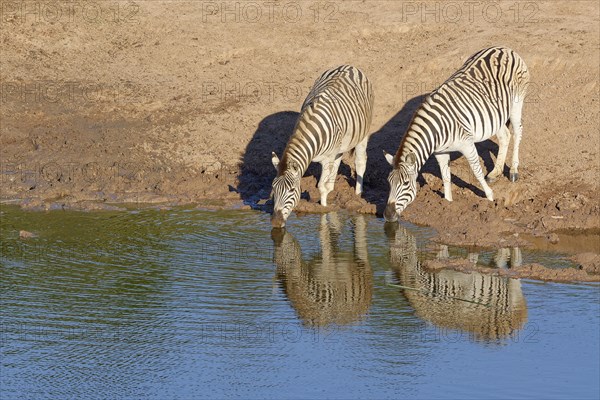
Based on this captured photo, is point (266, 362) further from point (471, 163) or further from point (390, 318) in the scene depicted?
point (471, 163)

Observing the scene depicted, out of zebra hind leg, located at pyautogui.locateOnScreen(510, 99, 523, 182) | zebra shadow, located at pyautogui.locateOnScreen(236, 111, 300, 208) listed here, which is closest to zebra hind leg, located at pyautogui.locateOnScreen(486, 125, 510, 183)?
zebra hind leg, located at pyautogui.locateOnScreen(510, 99, 523, 182)

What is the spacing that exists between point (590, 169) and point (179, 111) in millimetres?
7167

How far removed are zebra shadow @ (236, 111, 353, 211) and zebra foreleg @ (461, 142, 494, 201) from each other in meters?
2.32

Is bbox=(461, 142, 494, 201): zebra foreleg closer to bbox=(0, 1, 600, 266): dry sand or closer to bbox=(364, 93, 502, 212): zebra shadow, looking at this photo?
bbox=(0, 1, 600, 266): dry sand

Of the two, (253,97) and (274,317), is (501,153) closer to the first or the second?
(253,97)

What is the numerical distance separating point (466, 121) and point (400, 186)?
5.21ft

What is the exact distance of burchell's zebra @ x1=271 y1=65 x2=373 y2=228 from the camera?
14188 millimetres

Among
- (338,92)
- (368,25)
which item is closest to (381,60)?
(368,25)

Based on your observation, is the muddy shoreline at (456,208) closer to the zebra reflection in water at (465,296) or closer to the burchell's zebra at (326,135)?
the zebra reflection in water at (465,296)

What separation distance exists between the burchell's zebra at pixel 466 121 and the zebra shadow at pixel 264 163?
7.18 ft

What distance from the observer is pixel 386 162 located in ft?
55.6

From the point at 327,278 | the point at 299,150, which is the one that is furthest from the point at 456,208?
the point at 327,278

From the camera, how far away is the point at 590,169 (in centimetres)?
1614

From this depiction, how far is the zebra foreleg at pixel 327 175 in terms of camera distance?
15.4 metres
